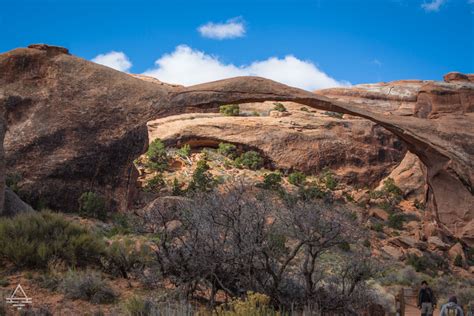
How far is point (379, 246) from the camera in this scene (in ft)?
68.6

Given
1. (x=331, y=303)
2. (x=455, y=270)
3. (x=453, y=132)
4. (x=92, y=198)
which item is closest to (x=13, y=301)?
(x=331, y=303)

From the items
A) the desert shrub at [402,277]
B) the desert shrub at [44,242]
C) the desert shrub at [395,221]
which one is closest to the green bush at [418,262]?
the desert shrub at [402,277]

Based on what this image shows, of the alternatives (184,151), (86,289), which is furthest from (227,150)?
(86,289)

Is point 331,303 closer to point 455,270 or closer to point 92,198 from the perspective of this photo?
point 92,198

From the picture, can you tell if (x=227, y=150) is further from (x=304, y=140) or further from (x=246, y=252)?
(x=246, y=252)

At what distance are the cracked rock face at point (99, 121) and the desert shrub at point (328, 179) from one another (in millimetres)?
16646

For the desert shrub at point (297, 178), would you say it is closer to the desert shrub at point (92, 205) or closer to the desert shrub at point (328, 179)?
the desert shrub at point (328, 179)

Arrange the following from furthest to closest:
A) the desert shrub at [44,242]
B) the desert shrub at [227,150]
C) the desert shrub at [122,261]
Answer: the desert shrub at [227,150] < the desert shrub at [122,261] < the desert shrub at [44,242]

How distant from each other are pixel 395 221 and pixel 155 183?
1215cm

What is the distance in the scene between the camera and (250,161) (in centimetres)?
3198

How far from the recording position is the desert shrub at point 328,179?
30.9m

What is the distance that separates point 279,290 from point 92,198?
23.4ft

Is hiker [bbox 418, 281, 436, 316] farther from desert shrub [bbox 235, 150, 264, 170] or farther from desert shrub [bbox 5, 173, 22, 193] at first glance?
desert shrub [bbox 235, 150, 264, 170]

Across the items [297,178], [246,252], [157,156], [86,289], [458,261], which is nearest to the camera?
[246,252]
